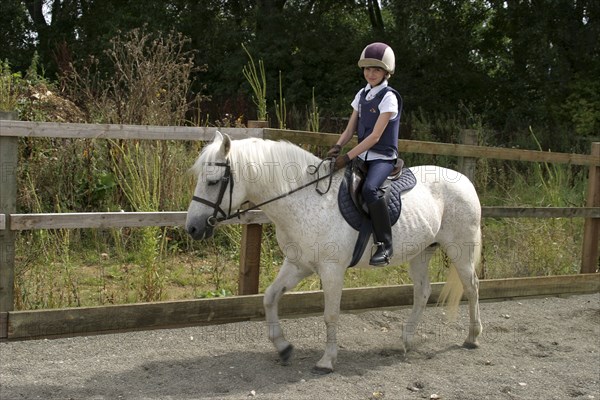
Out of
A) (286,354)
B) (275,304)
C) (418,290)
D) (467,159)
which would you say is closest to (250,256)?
(275,304)

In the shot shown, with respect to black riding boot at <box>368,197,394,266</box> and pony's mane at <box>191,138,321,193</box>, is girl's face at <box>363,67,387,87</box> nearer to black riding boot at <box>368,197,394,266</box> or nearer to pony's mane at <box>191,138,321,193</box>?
pony's mane at <box>191,138,321,193</box>

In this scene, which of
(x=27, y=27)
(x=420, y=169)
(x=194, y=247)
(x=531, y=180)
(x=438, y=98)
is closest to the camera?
(x=420, y=169)

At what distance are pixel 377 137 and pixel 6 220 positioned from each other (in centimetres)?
267

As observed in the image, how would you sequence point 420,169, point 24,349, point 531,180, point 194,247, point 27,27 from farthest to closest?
point 27,27, point 531,180, point 194,247, point 420,169, point 24,349

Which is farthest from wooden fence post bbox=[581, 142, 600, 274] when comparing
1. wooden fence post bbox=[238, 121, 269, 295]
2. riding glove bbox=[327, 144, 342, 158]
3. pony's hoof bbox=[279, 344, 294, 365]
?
pony's hoof bbox=[279, 344, 294, 365]

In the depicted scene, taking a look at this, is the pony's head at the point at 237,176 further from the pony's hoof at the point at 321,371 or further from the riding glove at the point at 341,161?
the pony's hoof at the point at 321,371

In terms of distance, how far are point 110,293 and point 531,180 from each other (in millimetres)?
6969

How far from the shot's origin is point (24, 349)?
4938 mm

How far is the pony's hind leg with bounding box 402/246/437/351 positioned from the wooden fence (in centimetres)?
62

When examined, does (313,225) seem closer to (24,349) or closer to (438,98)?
(24,349)

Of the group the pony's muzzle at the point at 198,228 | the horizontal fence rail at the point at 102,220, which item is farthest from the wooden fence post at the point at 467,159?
the pony's muzzle at the point at 198,228

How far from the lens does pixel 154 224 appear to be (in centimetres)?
541

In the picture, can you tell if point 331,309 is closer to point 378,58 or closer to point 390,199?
point 390,199

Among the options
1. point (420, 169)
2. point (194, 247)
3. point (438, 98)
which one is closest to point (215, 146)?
point (420, 169)
